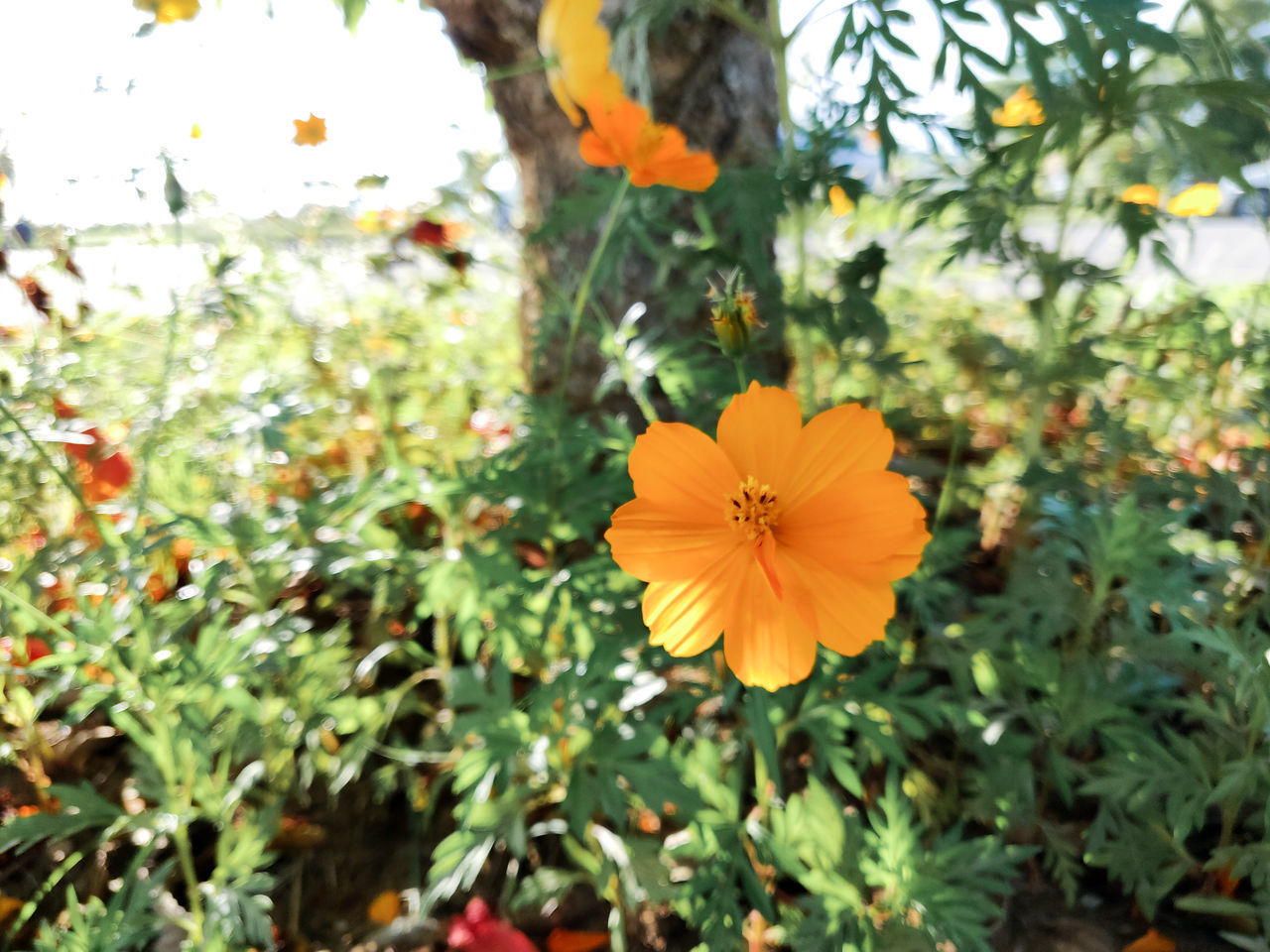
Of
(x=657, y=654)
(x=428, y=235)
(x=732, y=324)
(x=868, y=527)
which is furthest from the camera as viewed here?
(x=428, y=235)

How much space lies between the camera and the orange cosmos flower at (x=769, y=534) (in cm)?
54

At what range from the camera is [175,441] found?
128 cm

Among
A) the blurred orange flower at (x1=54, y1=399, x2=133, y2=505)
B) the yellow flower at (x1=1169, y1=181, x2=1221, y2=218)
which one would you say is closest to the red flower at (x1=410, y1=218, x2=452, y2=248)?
the blurred orange flower at (x1=54, y1=399, x2=133, y2=505)

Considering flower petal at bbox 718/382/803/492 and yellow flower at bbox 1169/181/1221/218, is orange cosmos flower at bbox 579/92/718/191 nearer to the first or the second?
flower petal at bbox 718/382/803/492

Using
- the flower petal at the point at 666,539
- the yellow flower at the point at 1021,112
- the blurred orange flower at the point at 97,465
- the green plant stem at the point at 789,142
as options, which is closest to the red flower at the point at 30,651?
the blurred orange flower at the point at 97,465

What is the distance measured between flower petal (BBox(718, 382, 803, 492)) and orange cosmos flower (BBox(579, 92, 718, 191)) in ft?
1.01

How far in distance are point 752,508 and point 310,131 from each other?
97 cm

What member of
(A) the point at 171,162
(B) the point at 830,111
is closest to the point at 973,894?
(B) the point at 830,111

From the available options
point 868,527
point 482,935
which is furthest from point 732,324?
point 482,935

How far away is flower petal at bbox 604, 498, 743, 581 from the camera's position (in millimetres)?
552

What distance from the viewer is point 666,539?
1.91ft

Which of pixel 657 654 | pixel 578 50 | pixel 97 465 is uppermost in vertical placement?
pixel 578 50

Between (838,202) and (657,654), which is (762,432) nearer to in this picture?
(657,654)

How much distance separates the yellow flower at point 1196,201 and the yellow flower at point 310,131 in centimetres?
126
